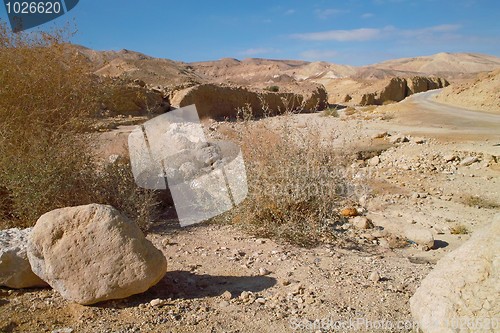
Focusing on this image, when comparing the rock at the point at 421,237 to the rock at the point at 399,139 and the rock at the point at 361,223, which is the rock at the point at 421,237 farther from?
the rock at the point at 399,139

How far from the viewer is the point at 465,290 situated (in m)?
2.56

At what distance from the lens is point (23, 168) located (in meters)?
4.34

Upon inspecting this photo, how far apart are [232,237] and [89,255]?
1993mm

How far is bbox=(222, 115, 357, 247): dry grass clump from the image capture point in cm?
473

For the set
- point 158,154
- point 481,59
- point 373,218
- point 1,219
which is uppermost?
point 481,59

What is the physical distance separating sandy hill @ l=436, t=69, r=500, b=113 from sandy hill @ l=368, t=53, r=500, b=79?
3093 inches

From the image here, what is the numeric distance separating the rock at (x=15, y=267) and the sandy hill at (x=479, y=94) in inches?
868

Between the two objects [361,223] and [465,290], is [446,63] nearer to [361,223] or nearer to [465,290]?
[361,223]

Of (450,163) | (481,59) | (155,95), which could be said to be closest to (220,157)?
(450,163)

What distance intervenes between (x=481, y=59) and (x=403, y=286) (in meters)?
136

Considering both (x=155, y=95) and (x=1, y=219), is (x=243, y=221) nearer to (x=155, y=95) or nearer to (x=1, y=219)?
(x=1, y=219)

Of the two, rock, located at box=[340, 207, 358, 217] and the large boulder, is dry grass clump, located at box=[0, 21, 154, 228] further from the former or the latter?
the large boulder

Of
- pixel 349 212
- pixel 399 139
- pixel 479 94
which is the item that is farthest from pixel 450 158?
pixel 479 94

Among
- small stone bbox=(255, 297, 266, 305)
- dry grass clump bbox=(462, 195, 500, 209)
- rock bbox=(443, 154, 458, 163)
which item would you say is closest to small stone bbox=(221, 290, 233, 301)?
small stone bbox=(255, 297, 266, 305)
